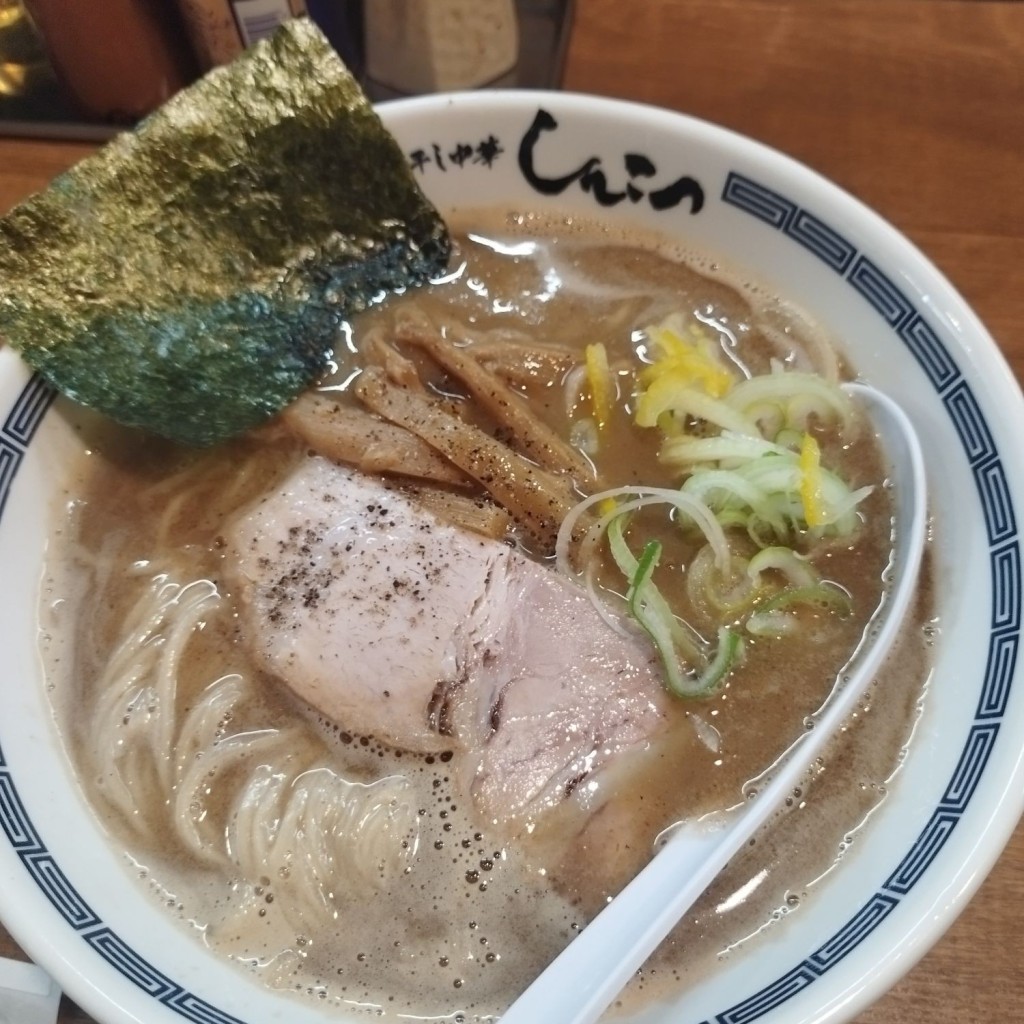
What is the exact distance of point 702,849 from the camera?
1.14m

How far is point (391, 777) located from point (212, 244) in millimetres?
840

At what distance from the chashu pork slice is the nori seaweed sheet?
22 centimetres

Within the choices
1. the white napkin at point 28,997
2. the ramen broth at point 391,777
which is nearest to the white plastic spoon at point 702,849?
the ramen broth at point 391,777

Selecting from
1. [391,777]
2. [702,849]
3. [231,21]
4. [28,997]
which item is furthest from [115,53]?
[702,849]

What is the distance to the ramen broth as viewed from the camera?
1116 millimetres

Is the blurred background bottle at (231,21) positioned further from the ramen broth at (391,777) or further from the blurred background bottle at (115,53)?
the ramen broth at (391,777)

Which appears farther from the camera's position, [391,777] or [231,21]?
[231,21]

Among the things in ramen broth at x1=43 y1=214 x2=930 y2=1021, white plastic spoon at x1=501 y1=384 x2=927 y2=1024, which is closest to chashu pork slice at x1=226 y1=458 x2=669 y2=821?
ramen broth at x1=43 y1=214 x2=930 y2=1021

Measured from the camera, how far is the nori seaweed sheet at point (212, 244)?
1.31 metres

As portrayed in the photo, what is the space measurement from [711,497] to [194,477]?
802 millimetres

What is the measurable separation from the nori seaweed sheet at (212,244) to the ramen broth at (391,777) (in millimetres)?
123

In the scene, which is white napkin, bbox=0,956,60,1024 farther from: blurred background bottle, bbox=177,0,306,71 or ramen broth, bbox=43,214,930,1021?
blurred background bottle, bbox=177,0,306,71

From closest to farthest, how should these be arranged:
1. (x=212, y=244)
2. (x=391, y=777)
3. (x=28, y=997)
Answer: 1. (x=28, y=997)
2. (x=391, y=777)
3. (x=212, y=244)

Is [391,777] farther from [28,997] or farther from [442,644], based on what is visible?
[28,997]
